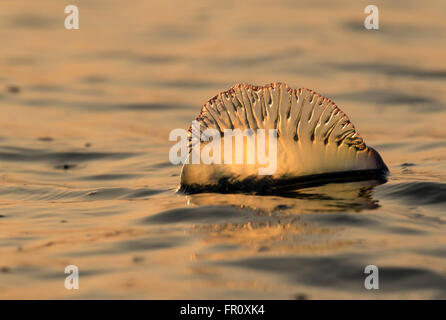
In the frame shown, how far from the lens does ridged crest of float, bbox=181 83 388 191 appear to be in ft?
15.8


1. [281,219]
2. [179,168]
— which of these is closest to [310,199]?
[281,219]

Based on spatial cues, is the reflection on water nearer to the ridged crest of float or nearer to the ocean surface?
the ocean surface

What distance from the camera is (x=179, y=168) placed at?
6.14m

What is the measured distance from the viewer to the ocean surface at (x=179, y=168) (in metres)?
3.57

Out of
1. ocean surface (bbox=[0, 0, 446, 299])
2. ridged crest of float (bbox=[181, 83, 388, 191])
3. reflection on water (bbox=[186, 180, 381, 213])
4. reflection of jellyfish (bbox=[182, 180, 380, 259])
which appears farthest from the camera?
ridged crest of float (bbox=[181, 83, 388, 191])

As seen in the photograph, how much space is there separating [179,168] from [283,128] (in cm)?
148

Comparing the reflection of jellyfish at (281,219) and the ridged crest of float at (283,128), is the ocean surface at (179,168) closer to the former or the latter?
the reflection of jellyfish at (281,219)

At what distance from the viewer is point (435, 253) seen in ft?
12.3

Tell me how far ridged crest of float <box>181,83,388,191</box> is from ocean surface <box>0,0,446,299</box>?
0.16 meters

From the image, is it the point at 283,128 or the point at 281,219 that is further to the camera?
A: the point at 283,128

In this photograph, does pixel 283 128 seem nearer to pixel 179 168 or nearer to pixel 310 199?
pixel 310 199

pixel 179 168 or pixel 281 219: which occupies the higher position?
pixel 179 168

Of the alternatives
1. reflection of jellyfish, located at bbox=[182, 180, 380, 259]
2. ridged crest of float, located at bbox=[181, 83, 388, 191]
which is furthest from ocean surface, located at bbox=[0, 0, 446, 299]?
ridged crest of float, located at bbox=[181, 83, 388, 191]
